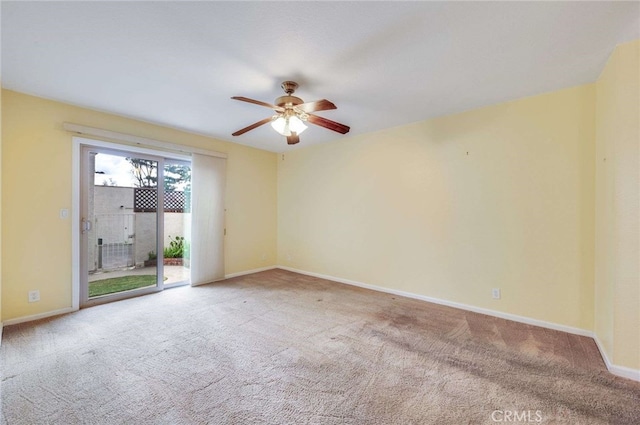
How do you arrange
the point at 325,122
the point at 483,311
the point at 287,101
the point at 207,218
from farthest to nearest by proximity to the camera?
the point at 207,218 < the point at 483,311 < the point at 325,122 < the point at 287,101

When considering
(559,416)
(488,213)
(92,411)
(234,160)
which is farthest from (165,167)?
(559,416)

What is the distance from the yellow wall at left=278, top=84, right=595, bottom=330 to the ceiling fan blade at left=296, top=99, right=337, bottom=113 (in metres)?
1.94

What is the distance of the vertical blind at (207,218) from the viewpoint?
14.0 feet

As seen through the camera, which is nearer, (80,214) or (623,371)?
(623,371)

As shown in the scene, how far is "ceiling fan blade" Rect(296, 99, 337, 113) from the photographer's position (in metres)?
2.24

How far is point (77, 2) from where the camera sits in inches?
63.6

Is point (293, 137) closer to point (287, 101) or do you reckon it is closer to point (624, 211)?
point (287, 101)

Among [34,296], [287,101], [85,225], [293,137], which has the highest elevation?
[287,101]

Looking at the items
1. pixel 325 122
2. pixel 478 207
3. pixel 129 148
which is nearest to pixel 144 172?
pixel 129 148

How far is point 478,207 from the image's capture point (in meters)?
3.20

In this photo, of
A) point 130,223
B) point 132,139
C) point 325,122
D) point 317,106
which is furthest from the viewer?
point 130,223

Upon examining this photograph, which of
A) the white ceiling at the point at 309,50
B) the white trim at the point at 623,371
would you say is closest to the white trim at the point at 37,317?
the white ceiling at the point at 309,50

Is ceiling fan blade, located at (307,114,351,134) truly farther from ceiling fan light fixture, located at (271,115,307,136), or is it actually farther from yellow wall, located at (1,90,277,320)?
yellow wall, located at (1,90,277,320)

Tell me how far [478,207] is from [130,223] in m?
4.83
